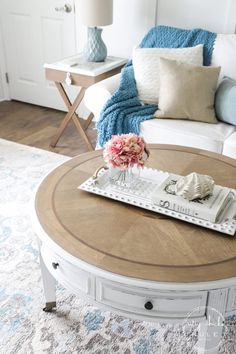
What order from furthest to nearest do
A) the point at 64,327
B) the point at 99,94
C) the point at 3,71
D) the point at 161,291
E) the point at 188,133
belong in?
the point at 3,71 < the point at 99,94 < the point at 188,133 < the point at 64,327 < the point at 161,291

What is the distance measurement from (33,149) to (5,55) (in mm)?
1358

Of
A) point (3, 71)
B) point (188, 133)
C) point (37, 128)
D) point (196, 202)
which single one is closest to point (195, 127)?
point (188, 133)

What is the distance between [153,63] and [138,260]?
5.48 ft

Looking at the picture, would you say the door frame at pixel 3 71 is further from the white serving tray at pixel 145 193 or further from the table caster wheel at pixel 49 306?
the table caster wheel at pixel 49 306

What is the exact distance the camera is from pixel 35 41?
12.0 ft

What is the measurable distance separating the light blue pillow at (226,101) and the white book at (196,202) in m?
1.00

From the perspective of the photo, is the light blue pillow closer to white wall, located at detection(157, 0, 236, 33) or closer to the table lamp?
white wall, located at detection(157, 0, 236, 33)

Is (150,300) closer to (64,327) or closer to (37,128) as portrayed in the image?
(64,327)

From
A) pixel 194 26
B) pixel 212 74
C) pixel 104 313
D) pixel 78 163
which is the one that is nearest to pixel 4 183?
pixel 78 163

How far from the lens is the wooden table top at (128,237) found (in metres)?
1.14

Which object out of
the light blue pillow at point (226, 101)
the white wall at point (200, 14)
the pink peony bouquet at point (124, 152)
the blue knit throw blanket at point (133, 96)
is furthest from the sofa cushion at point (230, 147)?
the white wall at point (200, 14)

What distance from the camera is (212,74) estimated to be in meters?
2.39

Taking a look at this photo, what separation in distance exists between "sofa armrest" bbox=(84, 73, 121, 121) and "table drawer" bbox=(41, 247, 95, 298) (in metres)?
1.34

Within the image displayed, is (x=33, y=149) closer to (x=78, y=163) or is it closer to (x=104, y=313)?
(x=78, y=163)
